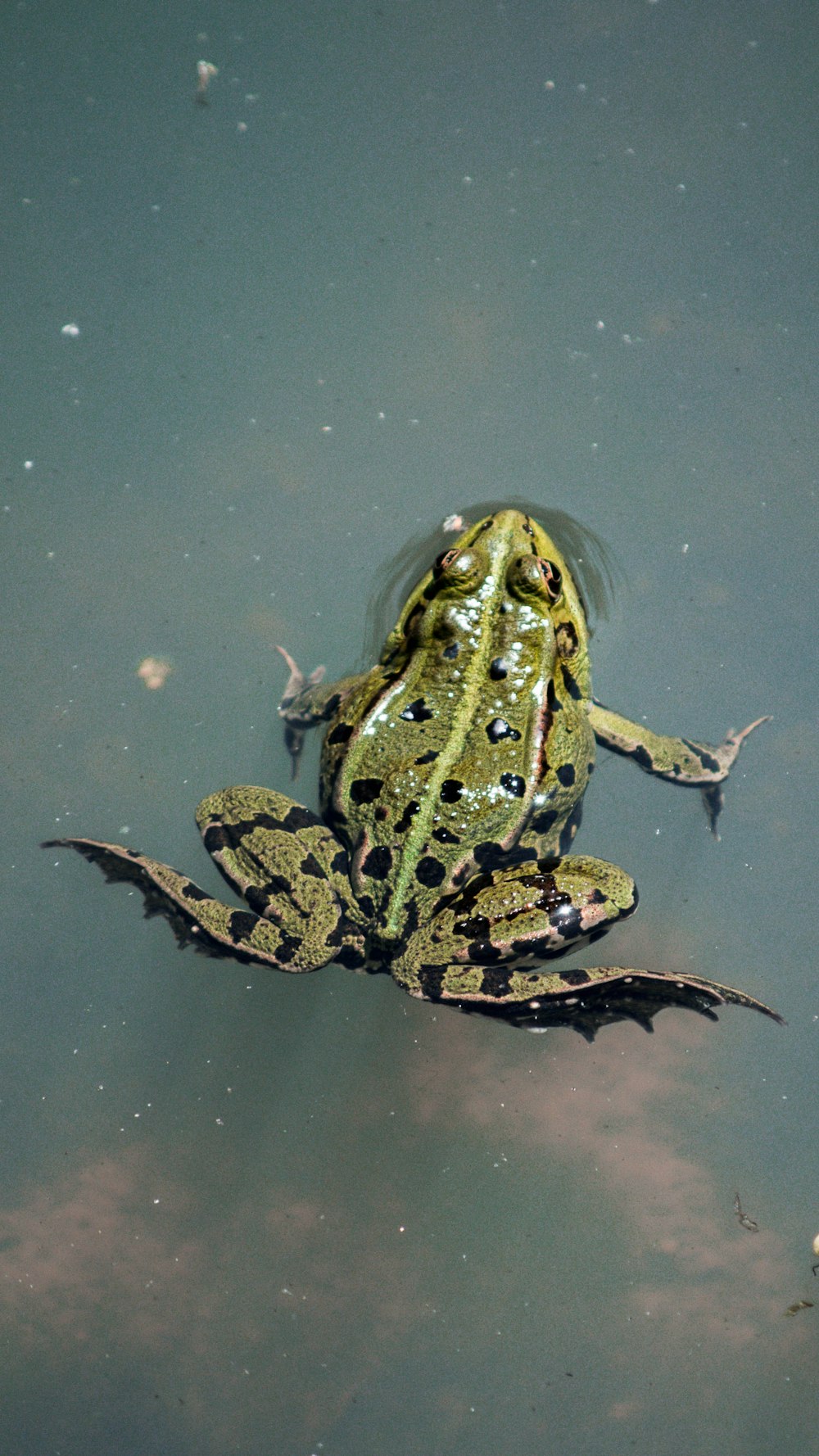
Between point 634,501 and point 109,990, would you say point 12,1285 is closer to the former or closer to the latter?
point 109,990

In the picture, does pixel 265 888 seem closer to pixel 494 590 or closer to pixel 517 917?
pixel 517 917

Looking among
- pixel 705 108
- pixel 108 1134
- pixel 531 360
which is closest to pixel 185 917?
pixel 108 1134

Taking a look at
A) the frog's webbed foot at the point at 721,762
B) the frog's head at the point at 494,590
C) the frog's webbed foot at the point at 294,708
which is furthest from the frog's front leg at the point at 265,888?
the frog's webbed foot at the point at 721,762

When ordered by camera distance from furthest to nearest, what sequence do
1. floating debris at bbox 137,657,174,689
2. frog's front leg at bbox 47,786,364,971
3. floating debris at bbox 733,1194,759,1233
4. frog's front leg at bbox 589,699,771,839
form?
floating debris at bbox 137,657,174,689 → frog's front leg at bbox 589,699,771,839 → floating debris at bbox 733,1194,759,1233 → frog's front leg at bbox 47,786,364,971

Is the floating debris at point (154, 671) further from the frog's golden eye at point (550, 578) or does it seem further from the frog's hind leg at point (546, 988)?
the frog's hind leg at point (546, 988)

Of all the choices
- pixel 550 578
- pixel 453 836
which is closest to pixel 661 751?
pixel 550 578

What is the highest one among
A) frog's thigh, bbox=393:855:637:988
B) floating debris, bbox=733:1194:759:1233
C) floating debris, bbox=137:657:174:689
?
floating debris, bbox=137:657:174:689

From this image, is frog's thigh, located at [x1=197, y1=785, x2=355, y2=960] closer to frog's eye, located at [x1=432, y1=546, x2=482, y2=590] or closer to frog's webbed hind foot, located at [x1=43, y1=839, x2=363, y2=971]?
frog's webbed hind foot, located at [x1=43, y1=839, x2=363, y2=971]

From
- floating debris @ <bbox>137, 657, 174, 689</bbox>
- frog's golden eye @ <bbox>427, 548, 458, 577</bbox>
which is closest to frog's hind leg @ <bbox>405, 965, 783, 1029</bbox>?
frog's golden eye @ <bbox>427, 548, 458, 577</bbox>
